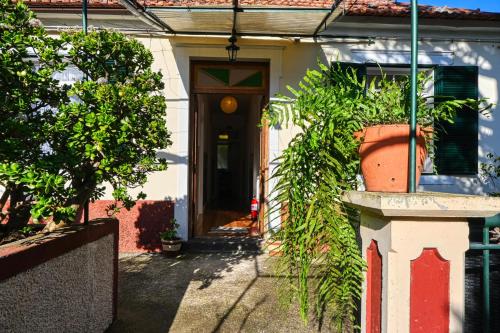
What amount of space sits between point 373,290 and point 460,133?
532 centimetres

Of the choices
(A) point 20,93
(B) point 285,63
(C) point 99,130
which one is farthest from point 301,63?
(A) point 20,93

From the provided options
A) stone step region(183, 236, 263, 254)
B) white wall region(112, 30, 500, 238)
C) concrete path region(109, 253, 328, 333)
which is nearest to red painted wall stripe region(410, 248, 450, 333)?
concrete path region(109, 253, 328, 333)

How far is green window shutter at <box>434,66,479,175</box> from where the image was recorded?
19.0ft

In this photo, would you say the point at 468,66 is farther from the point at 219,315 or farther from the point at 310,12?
the point at 219,315

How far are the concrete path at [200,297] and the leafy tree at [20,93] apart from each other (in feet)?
4.97

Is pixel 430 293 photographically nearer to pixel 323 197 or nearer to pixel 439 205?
pixel 439 205

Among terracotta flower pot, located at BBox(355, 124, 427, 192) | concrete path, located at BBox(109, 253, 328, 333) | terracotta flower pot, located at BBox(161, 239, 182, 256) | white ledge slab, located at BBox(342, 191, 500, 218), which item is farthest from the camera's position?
terracotta flower pot, located at BBox(161, 239, 182, 256)

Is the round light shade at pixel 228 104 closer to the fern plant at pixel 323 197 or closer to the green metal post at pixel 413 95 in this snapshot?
the fern plant at pixel 323 197

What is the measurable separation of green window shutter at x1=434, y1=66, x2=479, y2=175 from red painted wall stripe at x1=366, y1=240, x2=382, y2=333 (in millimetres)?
4955

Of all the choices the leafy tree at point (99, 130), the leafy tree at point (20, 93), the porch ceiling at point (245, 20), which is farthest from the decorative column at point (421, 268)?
the porch ceiling at point (245, 20)

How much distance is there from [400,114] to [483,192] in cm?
535

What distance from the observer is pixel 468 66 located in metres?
5.84

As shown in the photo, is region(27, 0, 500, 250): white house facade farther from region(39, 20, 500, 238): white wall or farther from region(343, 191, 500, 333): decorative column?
region(343, 191, 500, 333): decorative column

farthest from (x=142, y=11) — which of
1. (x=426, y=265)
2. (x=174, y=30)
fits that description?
(x=426, y=265)
